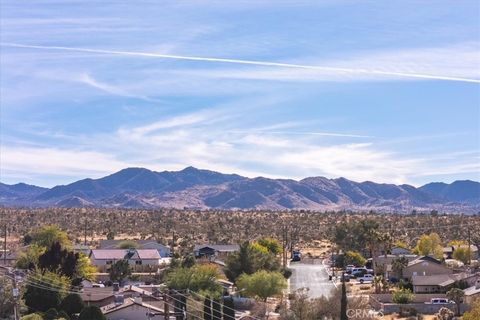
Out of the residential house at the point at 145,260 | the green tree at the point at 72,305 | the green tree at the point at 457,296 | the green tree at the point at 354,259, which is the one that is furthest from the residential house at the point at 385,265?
the green tree at the point at 72,305

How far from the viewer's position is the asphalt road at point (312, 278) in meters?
80.8

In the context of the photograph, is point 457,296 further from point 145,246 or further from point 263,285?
point 145,246

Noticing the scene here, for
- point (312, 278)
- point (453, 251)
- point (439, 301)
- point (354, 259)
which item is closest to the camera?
point (439, 301)

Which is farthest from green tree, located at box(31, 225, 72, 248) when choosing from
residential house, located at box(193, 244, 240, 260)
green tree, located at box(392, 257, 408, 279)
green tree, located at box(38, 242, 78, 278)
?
green tree, located at box(392, 257, 408, 279)

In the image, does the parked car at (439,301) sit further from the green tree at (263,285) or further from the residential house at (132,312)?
the residential house at (132,312)

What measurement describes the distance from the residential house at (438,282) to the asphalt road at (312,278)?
341 inches

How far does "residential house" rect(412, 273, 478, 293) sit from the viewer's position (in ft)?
262

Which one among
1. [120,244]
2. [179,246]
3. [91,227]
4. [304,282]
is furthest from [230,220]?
[304,282]

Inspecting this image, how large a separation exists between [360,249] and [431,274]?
33626 mm

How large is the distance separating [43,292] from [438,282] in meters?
40.0

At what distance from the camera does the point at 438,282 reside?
267 ft

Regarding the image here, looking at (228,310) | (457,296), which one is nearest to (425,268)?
(457,296)

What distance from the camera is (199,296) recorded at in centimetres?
6356

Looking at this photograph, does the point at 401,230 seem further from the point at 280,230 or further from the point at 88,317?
the point at 88,317
